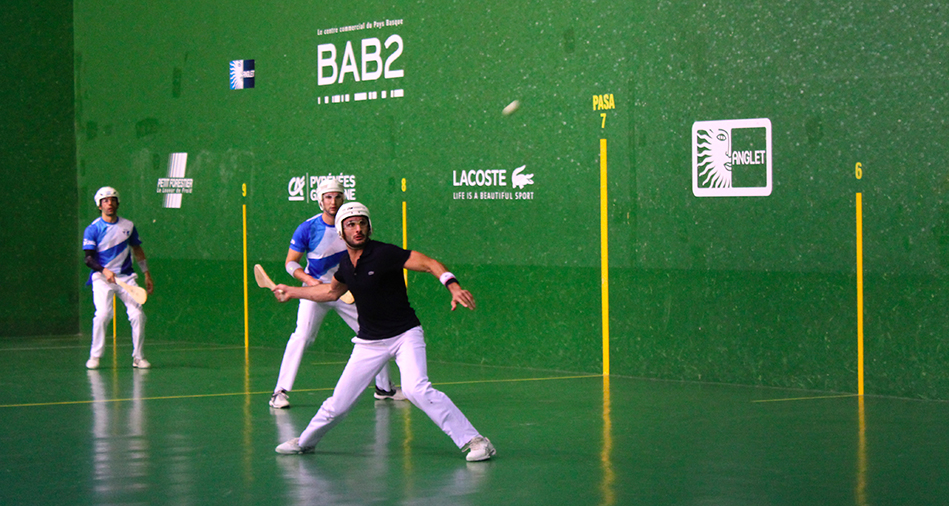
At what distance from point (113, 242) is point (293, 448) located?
5.06 meters

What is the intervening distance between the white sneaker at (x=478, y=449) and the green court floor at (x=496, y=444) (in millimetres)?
70

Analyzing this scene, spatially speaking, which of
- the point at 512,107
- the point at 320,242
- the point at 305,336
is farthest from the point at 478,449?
the point at 512,107

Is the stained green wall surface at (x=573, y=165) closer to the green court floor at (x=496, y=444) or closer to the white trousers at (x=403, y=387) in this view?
the green court floor at (x=496, y=444)

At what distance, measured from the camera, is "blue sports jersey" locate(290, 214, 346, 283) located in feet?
29.4

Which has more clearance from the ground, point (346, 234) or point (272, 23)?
point (272, 23)

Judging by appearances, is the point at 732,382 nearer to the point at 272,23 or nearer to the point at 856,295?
the point at 856,295

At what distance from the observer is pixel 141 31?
14.6m

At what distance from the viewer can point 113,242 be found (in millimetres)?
11336

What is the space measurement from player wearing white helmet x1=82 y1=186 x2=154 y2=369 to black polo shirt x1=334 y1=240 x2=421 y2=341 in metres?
5.03

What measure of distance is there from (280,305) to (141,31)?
11.8 feet

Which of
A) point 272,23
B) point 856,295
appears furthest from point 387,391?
point 272,23

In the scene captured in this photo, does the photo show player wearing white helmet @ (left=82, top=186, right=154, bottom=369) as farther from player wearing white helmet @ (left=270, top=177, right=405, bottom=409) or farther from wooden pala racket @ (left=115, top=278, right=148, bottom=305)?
player wearing white helmet @ (left=270, top=177, right=405, bottom=409)

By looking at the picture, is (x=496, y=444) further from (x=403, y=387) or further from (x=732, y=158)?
(x=732, y=158)

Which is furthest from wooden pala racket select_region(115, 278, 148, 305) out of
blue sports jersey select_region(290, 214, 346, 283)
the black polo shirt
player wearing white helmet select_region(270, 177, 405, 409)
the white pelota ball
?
the black polo shirt
